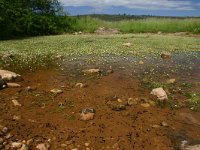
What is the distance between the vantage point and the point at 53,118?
905 centimetres

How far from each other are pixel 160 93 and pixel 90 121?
2.65m

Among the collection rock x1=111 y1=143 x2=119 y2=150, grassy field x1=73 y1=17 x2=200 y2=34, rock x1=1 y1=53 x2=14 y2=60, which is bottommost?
grassy field x1=73 y1=17 x2=200 y2=34

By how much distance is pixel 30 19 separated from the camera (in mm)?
34250

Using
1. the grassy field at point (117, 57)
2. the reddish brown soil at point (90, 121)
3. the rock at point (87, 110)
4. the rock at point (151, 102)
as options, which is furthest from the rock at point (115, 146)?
the grassy field at point (117, 57)

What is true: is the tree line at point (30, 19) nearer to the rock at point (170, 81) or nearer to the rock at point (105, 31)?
the rock at point (105, 31)

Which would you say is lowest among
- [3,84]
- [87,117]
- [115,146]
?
[115,146]

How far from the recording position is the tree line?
31.1m

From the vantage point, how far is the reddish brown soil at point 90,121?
7.98 meters

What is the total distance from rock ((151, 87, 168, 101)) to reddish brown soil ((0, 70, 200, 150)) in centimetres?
21

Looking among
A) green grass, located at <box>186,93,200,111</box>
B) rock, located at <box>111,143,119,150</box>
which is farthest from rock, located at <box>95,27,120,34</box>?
rock, located at <box>111,143,119,150</box>

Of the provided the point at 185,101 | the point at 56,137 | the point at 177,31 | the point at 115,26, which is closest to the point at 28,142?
the point at 56,137

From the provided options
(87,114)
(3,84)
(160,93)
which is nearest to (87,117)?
(87,114)

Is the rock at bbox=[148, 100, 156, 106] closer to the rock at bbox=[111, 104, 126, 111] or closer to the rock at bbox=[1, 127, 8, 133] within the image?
the rock at bbox=[111, 104, 126, 111]

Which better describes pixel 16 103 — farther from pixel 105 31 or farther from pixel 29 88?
pixel 105 31
